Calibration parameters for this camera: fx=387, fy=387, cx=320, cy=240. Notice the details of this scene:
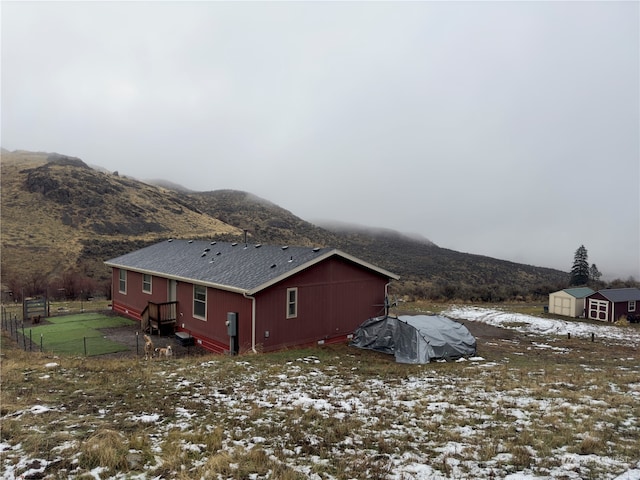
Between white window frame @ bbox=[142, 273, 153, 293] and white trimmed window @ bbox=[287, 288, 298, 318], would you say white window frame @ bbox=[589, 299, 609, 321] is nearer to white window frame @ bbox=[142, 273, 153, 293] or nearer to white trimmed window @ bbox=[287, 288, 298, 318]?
white trimmed window @ bbox=[287, 288, 298, 318]

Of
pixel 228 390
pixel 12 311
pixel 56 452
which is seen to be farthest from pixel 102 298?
pixel 56 452

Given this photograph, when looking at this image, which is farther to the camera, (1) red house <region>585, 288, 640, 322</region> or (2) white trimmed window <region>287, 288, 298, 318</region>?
(1) red house <region>585, 288, 640, 322</region>

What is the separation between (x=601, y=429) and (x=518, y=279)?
67.2 m

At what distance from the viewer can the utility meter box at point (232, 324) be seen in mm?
14336

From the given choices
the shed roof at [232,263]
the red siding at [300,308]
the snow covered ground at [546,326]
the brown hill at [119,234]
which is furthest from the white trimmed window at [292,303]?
the brown hill at [119,234]

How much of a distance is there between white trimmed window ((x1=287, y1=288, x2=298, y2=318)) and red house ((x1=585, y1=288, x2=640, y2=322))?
30747 millimetres

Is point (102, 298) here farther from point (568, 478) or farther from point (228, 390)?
point (568, 478)

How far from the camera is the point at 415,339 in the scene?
49.0 ft

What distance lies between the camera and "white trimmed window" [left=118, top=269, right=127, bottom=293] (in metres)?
23.5

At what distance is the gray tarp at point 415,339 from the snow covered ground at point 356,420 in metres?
2.87

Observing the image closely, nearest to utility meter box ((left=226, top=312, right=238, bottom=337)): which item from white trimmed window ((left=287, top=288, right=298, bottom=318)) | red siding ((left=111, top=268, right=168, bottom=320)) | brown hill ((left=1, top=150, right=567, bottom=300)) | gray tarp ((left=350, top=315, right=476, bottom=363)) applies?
white trimmed window ((left=287, top=288, right=298, bottom=318))

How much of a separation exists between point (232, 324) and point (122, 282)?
13027 mm

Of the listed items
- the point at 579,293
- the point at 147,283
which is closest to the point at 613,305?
the point at 579,293

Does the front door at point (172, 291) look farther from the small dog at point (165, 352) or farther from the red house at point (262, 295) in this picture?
the small dog at point (165, 352)
